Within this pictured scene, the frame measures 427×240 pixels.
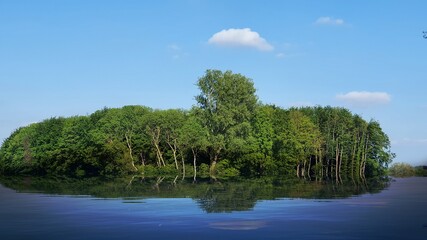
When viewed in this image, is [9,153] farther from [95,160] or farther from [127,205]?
[127,205]

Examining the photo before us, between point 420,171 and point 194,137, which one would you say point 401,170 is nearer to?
point 420,171

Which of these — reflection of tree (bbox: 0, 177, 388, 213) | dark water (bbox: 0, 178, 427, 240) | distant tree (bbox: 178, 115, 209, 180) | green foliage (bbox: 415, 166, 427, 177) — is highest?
distant tree (bbox: 178, 115, 209, 180)

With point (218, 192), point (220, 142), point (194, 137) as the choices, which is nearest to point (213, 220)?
point (218, 192)

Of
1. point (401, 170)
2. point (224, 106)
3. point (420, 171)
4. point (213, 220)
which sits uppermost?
point (224, 106)

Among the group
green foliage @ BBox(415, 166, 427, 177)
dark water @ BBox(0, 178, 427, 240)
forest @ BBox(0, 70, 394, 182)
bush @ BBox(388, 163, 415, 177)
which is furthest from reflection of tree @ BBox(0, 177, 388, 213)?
green foliage @ BBox(415, 166, 427, 177)

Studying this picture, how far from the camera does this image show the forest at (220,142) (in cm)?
9550

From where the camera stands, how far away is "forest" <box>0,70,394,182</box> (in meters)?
95.5

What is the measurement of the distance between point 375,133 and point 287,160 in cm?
2420

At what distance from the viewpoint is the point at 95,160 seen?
111312 millimetres

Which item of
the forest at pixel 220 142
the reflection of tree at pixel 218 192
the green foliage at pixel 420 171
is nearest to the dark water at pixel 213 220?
the reflection of tree at pixel 218 192

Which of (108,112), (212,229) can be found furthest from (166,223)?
(108,112)

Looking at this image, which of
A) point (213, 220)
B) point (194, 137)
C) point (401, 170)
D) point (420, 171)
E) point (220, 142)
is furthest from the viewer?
point (401, 170)

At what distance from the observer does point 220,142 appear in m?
91.6

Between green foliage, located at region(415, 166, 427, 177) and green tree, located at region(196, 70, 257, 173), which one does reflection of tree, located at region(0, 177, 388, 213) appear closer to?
green tree, located at region(196, 70, 257, 173)
